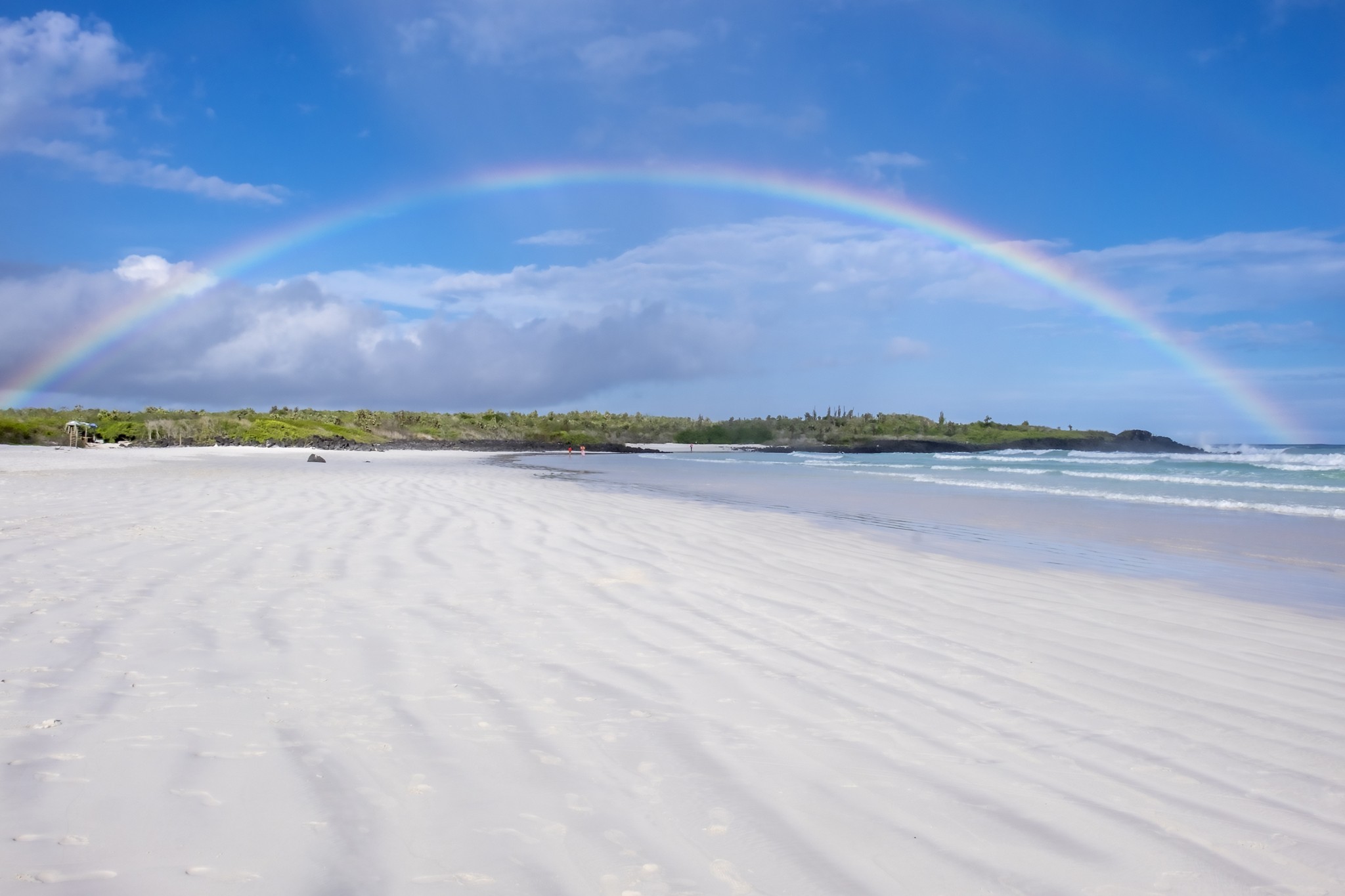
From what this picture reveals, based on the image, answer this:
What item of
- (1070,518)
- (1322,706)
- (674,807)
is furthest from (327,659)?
(1070,518)

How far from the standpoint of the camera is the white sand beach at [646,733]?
7.36ft

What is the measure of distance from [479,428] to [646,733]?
83.5m

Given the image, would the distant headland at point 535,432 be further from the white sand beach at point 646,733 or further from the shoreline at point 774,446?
the white sand beach at point 646,733

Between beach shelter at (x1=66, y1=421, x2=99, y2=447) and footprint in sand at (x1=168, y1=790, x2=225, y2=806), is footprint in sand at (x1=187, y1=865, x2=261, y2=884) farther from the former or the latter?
beach shelter at (x1=66, y1=421, x2=99, y2=447)

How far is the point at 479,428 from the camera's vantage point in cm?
8412

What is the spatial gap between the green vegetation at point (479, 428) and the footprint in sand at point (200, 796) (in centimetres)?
4695

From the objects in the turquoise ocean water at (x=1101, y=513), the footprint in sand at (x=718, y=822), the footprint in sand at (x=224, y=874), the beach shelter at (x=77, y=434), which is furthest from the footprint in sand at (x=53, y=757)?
the beach shelter at (x=77, y=434)

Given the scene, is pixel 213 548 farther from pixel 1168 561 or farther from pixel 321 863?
pixel 1168 561

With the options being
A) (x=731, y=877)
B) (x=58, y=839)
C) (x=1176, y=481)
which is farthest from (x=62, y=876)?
(x=1176, y=481)

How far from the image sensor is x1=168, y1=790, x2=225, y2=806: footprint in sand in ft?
8.12

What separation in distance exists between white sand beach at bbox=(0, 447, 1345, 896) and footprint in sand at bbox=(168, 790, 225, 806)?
2 cm

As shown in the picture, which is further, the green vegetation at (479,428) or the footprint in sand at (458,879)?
the green vegetation at (479,428)

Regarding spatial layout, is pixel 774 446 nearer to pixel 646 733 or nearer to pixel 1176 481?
pixel 1176 481

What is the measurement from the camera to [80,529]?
8.18 meters
